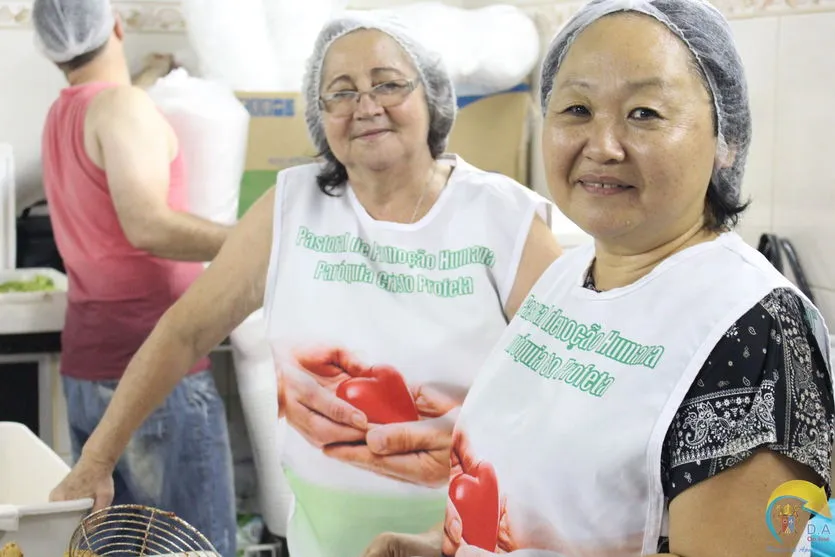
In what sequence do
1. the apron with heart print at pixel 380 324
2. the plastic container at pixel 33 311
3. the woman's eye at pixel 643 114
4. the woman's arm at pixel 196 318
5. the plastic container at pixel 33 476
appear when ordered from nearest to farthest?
the woman's eye at pixel 643 114 → the plastic container at pixel 33 476 → the apron with heart print at pixel 380 324 → the woman's arm at pixel 196 318 → the plastic container at pixel 33 311

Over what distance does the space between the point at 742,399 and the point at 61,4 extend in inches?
79.5

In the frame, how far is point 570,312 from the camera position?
1118 mm

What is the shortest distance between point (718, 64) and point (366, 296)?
0.72m

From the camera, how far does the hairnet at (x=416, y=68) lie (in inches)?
65.6

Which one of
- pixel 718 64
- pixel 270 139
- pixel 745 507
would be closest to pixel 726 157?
pixel 718 64

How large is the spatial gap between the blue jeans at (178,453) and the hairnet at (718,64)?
1.60 m

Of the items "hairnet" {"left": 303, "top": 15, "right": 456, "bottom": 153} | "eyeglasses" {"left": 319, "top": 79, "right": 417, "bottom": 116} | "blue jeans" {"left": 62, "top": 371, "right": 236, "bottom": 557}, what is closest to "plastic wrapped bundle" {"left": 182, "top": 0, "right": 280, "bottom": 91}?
"blue jeans" {"left": 62, "top": 371, "right": 236, "bottom": 557}

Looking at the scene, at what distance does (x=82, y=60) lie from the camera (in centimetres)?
246

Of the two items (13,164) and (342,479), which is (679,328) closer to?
(342,479)

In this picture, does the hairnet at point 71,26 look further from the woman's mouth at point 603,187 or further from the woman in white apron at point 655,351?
the woman's mouth at point 603,187

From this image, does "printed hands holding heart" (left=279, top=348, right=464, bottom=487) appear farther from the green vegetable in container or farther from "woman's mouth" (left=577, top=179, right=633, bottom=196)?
the green vegetable in container

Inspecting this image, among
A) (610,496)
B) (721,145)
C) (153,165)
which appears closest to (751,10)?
(153,165)

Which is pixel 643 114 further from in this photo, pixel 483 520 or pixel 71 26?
pixel 71 26

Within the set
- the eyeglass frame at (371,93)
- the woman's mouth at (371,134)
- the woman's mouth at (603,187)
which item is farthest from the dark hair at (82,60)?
the woman's mouth at (603,187)
